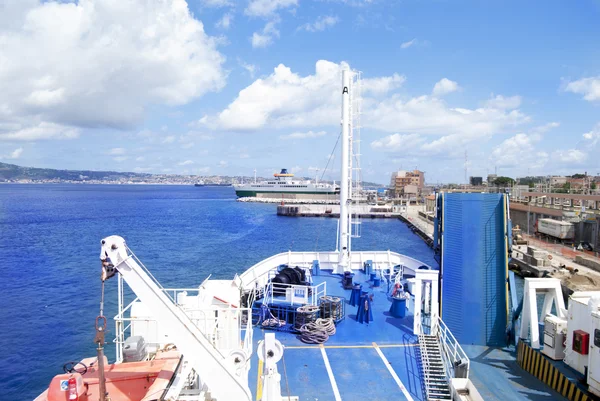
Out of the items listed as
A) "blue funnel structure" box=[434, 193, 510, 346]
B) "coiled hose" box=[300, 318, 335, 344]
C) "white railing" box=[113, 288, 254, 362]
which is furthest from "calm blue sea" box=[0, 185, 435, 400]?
"blue funnel structure" box=[434, 193, 510, 346]

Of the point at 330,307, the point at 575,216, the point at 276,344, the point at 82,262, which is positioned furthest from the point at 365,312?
the point at 575,216

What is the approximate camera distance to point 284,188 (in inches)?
5832

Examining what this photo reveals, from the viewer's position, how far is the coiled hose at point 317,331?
37.0 feet

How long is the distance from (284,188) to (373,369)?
139 metres

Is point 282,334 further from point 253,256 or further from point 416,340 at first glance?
point 253,256

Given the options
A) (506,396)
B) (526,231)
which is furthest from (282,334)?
(526,231)

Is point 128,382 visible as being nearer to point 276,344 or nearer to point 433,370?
point 276,344

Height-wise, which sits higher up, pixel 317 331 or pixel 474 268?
pixel 474 268

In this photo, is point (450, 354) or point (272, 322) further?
point (272, 322)

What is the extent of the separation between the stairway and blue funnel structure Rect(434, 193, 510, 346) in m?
1.49

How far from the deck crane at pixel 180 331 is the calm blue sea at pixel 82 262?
1289 centimetres

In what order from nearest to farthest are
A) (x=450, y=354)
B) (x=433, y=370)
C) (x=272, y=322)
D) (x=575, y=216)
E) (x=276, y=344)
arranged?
(x=276, y=344)
(x=433, y=370)
(x=450, y=354)
(x=272, y=322)
(x=575, y=216)

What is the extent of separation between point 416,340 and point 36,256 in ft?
143

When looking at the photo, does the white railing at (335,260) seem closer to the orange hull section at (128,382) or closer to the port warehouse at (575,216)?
the orange hull section at (128,382)
